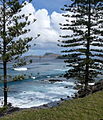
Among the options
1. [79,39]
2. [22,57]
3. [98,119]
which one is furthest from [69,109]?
[79,39]

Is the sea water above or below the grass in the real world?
below

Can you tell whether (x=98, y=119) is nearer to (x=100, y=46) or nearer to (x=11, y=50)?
(x=11, y=50)

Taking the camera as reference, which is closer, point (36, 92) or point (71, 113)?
point (71, 113)

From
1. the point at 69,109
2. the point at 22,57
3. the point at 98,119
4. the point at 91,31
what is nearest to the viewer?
the point at 98,119

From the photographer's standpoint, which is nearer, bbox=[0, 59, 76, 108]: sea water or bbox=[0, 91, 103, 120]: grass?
bbox=[0, 91, 103, 120]: grass

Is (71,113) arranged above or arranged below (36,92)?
above

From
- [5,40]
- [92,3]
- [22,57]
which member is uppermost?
[92,3]

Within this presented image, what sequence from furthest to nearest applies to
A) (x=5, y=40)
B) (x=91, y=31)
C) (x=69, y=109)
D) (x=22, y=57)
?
1. (x=91, y=31)
2. (x=22, y=57)
3. (x=5, y=40)
4. (x=69, y=109)

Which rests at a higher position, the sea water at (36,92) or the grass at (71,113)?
the grass at (71,113)

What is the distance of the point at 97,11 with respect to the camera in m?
25.3

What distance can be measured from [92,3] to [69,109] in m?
19.6

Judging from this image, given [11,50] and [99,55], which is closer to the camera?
[11,50]

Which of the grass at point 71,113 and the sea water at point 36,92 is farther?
the sea water at point 36,92

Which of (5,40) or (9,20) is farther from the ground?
(9,20)
